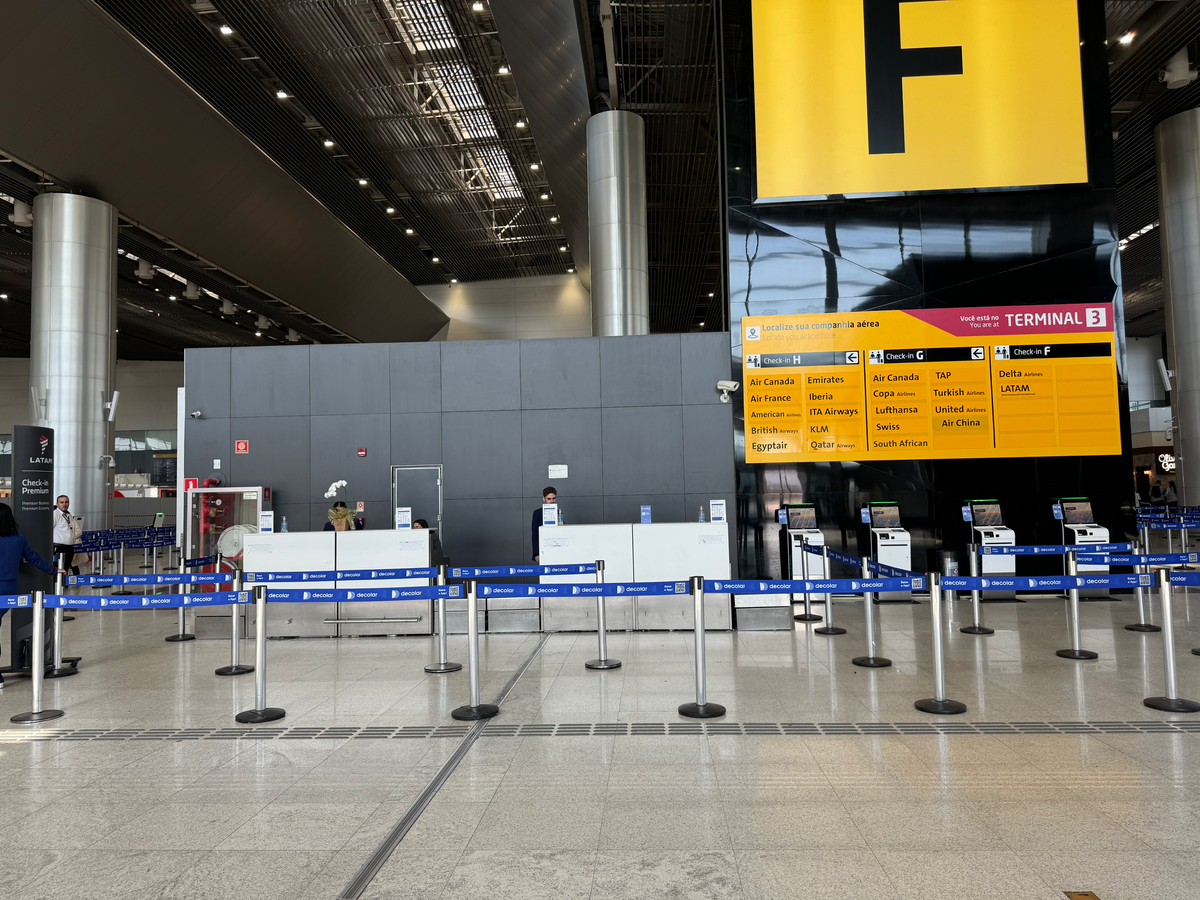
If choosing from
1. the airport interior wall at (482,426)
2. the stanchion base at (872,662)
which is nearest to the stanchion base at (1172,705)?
the stanchion base at (872,662)

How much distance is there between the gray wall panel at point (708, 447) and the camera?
1220cm

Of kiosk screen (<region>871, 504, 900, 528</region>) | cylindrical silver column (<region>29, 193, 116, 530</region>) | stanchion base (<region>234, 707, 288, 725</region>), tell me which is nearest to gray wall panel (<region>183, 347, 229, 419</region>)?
cylindrical silver column (<region>29, 193, 116, 530</region>)

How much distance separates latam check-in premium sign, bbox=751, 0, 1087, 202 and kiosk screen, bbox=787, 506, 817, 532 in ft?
15.8

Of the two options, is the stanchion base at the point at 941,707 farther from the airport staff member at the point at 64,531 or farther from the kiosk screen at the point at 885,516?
the airport staff member at the point at 64,531

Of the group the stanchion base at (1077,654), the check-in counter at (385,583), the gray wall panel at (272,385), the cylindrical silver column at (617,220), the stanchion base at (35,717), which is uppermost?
the cylindrical silver column at (617,220)

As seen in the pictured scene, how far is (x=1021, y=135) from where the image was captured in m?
12.1

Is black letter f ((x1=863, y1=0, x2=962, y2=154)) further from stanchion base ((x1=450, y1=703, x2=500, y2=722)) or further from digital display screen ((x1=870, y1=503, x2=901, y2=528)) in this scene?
stanchion base ((x1=450, y1=703, x2=500, y2=722))

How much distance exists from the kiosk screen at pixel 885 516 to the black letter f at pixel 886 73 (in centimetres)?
546

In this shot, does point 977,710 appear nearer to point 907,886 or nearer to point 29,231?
point 907,886

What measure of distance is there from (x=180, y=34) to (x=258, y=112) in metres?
3.23

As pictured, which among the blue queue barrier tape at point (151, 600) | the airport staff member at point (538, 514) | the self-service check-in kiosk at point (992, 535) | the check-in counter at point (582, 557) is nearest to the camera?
the blue queue barrier tape at point (151, 600)

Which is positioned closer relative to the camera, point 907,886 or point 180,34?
point 907,886

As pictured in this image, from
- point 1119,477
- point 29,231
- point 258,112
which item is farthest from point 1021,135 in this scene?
point 29,231

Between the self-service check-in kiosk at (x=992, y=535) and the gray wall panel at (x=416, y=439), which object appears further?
the gray wall panel at (x=416, y=439)
